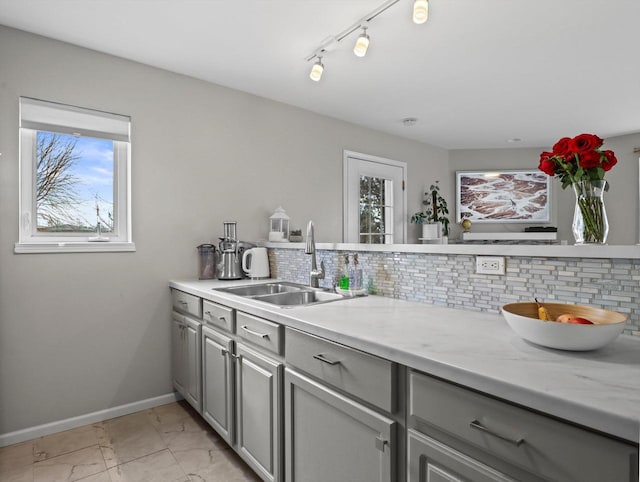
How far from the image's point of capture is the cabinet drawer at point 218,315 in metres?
1.89

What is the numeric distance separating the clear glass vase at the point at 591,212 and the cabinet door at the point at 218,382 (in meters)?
1.56

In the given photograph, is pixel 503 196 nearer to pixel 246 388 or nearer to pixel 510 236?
pixel 510 236

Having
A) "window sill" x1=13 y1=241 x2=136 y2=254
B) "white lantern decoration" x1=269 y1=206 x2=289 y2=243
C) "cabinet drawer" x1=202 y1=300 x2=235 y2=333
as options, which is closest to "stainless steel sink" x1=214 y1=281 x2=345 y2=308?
"cabinet drawer" x1=202 y1=300 x2=235 y2=333

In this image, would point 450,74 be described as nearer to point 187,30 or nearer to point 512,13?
point 512,13

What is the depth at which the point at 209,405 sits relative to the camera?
213 cm

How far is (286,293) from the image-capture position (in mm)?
2176

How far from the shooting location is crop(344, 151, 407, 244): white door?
3.96m

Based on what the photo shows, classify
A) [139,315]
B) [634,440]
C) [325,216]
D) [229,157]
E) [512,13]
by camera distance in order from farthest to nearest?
[325,216], [229,157], [139,315], [512,13], [634,440]

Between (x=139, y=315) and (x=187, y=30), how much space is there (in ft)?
6.03

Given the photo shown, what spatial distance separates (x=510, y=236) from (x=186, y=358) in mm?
4285

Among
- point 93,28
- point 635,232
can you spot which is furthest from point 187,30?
point 635,232

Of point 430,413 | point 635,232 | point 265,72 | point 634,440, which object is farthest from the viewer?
point 635,232

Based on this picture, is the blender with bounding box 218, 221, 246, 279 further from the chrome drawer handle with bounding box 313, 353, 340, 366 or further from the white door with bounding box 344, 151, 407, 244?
the chrome drawer handle with bounding box 313, 353, 340, 366

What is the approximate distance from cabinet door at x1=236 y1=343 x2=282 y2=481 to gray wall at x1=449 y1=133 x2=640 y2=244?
13.9ft
